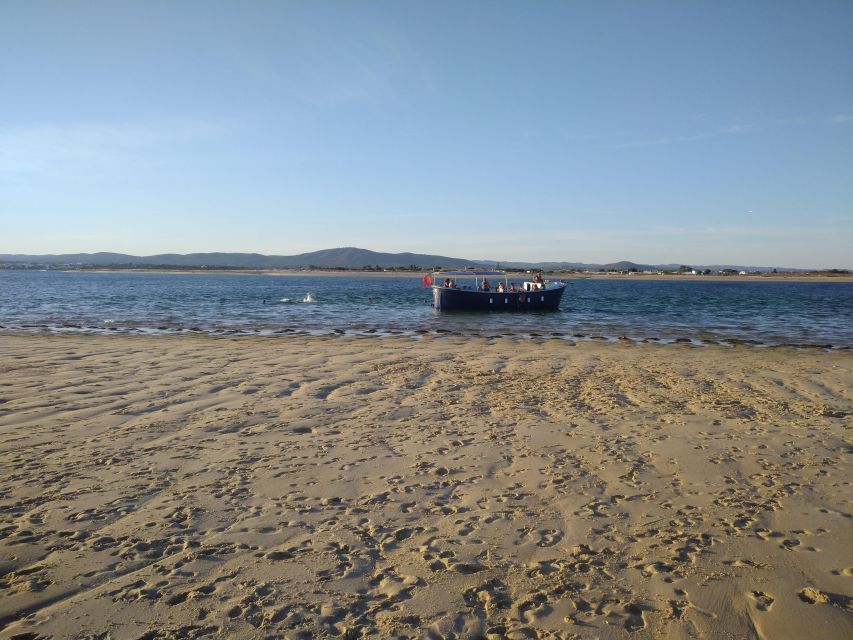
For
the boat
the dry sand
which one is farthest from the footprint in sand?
the boat

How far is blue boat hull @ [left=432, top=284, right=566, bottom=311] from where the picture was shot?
33884 mm

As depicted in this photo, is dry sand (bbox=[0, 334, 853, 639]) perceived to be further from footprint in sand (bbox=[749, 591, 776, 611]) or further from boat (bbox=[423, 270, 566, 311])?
boat (bbox=[423, 270, 566, 311])

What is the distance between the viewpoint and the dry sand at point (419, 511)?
12.5ft

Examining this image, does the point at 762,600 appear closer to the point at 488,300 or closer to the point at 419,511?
the point at 419,511

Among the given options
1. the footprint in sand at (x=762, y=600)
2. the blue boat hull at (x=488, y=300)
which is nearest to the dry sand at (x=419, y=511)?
the footprint in sand at (x=762, y=600)

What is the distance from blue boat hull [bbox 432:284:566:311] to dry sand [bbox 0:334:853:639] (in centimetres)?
2327

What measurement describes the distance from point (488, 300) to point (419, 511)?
29.2 metres

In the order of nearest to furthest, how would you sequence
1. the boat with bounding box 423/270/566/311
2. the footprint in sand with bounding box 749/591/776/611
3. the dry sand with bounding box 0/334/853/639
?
the dry sand with bounding box 0/334/853/639 < the footprint in sand with bounding box 749/591/776/611 < the boat with bounding box 423/270/566/311

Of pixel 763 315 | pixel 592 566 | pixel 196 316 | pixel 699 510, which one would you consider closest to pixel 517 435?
pixel 699 510

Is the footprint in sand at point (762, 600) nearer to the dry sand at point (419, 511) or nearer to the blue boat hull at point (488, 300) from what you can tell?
the dry sand at point (419, 511)

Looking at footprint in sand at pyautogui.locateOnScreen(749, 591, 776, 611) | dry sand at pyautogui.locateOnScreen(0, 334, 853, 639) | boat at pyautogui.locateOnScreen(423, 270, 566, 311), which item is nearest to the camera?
dry sand at pyautogui.locateOnScreen(0, 334, 853, 639)

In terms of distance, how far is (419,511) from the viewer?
5301 millimetres

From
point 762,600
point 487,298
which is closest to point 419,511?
point 762,600

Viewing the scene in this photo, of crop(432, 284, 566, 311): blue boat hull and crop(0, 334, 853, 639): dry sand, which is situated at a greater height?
crop(0, 334, 853, 639): dry sand
